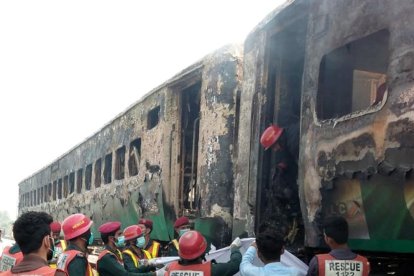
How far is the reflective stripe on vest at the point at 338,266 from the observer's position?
124 inches

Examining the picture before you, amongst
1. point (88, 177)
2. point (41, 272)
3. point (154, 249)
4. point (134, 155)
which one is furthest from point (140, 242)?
point (88, 177)

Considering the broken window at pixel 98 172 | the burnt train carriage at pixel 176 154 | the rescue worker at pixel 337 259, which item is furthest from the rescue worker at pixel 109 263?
the broken window at pixel 98 172

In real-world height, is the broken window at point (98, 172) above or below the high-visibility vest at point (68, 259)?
above

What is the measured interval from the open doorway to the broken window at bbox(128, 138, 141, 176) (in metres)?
1.74

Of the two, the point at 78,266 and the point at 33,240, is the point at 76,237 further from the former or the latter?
the point at 33,240

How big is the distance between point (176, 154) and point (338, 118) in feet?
14.6

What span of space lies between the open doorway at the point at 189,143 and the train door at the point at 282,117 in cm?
259

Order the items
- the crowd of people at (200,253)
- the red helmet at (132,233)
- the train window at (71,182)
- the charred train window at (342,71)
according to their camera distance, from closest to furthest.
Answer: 1. the crowd of people at (200,253)
2. the charred train window at (342,71)
3. the red helmet at (132,233)
4. the train window at (71,182)

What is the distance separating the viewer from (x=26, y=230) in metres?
2.57

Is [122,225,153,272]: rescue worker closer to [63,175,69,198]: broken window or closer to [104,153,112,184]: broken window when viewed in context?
[104,153,112,184]: broken window

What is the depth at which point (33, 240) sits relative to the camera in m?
2.54

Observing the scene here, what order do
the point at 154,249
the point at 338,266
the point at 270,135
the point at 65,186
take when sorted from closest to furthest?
1. the point at 338,266
2. the point at 270,135
3. the point at 154,249
4. the point at 65,186

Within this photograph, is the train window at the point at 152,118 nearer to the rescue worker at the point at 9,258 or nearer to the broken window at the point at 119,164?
the broken window at the point at 119,164

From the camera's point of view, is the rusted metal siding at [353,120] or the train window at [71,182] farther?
the train window at [71,182]
